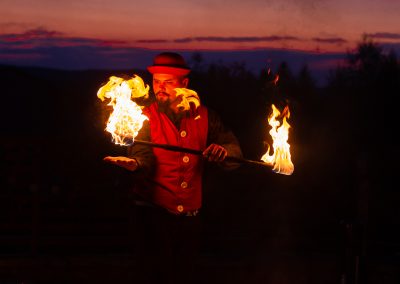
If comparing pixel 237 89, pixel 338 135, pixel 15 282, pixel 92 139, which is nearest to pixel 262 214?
pixel 92 139

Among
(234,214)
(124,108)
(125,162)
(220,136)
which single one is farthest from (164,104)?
(234,214)

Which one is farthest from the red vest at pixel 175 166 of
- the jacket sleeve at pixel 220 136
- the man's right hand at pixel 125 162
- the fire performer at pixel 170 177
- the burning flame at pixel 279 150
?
the burning flame at pixel 279 150

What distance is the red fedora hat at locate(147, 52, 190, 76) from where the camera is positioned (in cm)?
665

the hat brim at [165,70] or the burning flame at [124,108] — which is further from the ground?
the hat brim at [165,70]

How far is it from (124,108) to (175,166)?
A: 1.81 ft

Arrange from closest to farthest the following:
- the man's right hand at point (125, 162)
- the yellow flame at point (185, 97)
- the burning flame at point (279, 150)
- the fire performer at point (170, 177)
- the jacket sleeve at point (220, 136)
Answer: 1. the man's right hand at point (125, 162)
2. the fire performer at point (170, 177)
3. the yellow flame at point (185, 97)
4. the jacket sleeve at point (220, 136)
5. the burning flame at point (279, 150)

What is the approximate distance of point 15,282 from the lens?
9555mm

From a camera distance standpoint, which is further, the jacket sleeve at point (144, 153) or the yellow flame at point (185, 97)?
the yellow flame at point (185, 97)

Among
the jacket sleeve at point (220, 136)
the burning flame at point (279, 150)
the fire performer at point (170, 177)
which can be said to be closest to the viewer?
the fire performer at point (170, 177)

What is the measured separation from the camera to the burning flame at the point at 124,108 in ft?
20.7

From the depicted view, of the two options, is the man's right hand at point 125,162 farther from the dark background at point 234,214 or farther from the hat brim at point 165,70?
the hat brim at point 165,70

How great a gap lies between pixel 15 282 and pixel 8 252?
1834 mm

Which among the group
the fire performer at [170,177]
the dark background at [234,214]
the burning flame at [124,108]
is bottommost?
the dark background at [234,214]

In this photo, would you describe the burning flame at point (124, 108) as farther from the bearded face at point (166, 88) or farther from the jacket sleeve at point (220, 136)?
the jacket sleeve at point (220, 136)
